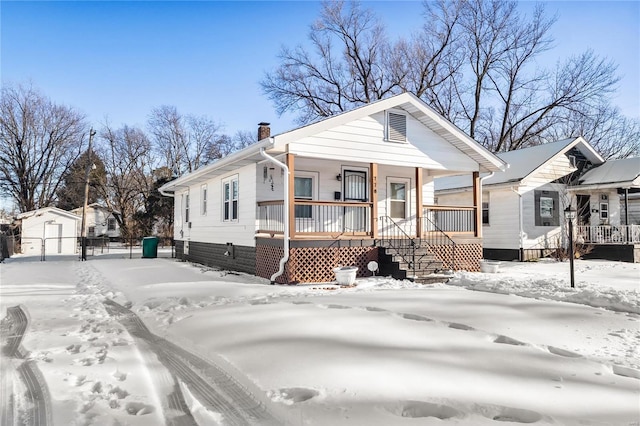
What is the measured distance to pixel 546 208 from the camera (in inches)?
676

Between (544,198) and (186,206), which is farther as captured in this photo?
(186,206)

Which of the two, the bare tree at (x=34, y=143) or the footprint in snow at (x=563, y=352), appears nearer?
the footprint in snow at (x=563, y=352)

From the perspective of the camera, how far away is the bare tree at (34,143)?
1277 inches

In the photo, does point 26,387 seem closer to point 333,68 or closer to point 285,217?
point 285,217

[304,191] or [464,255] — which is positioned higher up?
[304,191]

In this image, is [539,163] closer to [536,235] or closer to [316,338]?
[536,235]

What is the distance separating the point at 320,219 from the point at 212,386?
8827mm

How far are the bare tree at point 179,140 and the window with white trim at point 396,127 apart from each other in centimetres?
3027

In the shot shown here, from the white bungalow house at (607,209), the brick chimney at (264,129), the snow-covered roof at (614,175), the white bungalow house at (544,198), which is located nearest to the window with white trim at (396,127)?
the brick chimney at (264,129)

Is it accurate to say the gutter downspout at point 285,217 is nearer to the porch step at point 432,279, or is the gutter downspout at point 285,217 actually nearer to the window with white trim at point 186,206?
the porch step at point 432,279

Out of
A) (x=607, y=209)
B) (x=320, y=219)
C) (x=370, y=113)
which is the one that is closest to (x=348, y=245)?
(x=320, y=219)

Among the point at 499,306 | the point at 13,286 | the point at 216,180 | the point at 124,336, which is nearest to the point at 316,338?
the point at 124,336

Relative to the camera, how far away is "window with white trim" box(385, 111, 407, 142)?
38.1ft

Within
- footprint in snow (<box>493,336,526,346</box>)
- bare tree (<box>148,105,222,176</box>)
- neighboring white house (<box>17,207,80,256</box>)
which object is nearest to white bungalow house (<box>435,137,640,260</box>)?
footprint in snow (<box>493,336,526,346</box>)
